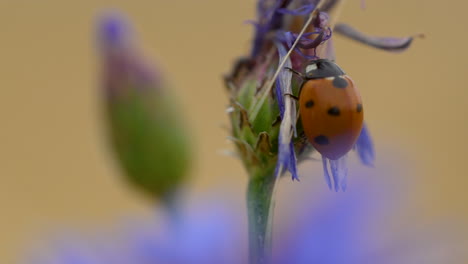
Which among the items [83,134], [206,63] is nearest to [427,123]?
[206,63]

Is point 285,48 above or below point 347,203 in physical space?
above

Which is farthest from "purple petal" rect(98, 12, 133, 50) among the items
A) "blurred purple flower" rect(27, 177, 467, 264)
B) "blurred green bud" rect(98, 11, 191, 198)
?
"blurred purple flower" rect(27, 177, 467, 264)

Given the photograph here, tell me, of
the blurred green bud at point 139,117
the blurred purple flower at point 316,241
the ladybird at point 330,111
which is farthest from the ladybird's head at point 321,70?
the blurred green bud at point 139,117

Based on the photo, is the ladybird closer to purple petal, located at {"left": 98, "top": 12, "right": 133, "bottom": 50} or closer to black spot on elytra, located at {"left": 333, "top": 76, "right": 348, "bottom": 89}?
black spot on elytra, located at {"left": 333, "top": 76, "right": 348, "bottom": 89}

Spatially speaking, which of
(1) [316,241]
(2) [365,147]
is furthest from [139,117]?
(2) [365,147]

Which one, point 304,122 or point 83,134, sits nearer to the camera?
point 304,122

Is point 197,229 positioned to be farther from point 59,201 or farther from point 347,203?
point 59,201

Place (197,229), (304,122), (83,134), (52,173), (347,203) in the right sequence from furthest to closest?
(83,134)
(52,173)
(197,229)
(347,203)
(304,122)
